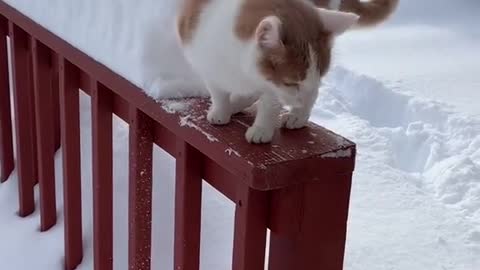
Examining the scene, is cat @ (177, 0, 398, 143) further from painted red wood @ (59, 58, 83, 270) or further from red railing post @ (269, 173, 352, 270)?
painted red wood @ (59, 58, 83, 270)

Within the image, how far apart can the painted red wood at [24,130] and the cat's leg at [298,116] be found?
41.9 inches

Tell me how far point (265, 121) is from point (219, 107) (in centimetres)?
12

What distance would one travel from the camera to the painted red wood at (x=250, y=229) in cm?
103

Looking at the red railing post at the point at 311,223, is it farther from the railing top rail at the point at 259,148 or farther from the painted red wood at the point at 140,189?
the painted red wood at the point at 140,189

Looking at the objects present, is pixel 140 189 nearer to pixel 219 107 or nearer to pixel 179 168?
pixel 179 168

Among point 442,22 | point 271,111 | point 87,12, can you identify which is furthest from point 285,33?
point 442,22

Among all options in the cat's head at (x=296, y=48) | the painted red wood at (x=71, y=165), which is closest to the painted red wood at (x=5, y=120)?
the painted red wood at (x=71, y=165)

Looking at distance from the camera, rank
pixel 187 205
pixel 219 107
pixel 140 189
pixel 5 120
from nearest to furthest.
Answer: pixel 219 107 < pixel 187 205 < pixel 140 189 < pixel 5 120

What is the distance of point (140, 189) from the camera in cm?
137

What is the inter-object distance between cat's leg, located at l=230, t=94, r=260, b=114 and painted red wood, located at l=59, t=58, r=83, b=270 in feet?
1.98

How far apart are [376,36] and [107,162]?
8.27 feet

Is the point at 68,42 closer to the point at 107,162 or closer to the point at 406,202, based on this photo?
the point at 107,162

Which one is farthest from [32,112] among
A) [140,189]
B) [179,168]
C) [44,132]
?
[179,168]

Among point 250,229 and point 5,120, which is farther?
point 5,120
